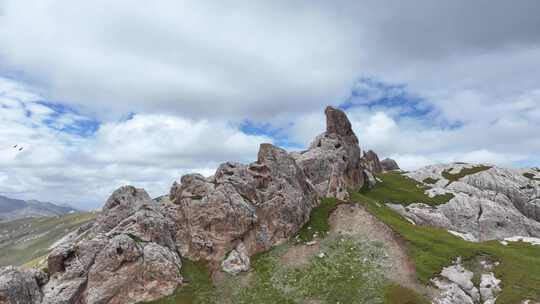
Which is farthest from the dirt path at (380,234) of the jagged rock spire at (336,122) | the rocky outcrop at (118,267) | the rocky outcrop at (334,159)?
the jagged rock spire at (336,122)

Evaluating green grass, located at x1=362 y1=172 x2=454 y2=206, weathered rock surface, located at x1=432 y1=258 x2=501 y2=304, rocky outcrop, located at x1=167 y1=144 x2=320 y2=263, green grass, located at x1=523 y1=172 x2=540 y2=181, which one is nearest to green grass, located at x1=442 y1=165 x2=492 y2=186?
green grass, located at x1=523 y1=172 x2=540 y2=181

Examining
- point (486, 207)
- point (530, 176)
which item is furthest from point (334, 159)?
point (530, 176)

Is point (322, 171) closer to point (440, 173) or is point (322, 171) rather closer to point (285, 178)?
point (285, 178)

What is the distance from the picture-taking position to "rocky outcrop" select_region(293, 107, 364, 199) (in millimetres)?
93000

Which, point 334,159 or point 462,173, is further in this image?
point 462,173

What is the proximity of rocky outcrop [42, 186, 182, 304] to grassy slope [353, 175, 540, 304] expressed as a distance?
126 ft

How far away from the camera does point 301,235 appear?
71.1m

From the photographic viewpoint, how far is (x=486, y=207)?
113312mm

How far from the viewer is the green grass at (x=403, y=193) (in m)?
116

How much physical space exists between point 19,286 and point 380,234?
56.0 m

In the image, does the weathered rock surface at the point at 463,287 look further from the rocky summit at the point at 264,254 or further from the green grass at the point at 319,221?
the green grass at the point at 319,221

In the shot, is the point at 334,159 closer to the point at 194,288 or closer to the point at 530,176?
the point at 194,288

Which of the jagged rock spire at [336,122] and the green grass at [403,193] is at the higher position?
the jagged rock spire at [336,122]

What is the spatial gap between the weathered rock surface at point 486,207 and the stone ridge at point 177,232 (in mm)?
31606
